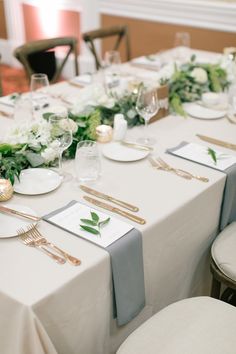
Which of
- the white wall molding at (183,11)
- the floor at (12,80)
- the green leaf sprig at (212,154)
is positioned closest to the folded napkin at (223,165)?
the green leaf sprig at (212,154)

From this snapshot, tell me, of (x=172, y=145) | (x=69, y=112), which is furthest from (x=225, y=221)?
(x=69, y=112)

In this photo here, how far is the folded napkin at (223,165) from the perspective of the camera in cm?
163

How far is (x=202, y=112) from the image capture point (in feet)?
7.20

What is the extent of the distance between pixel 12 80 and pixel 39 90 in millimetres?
3308

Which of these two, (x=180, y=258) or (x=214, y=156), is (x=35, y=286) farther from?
(x=214, y=156)

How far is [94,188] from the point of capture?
4.89ft

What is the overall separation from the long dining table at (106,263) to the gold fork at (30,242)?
16 millimetres

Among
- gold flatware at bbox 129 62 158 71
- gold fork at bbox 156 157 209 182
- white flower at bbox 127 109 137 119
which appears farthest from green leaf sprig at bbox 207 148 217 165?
gold flatware at bbox 129 62 158 71

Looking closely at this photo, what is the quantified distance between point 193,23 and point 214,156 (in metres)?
2.79

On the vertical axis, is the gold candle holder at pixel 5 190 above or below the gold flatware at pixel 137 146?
above

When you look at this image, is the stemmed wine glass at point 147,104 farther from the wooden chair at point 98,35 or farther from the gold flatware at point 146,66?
the wooden chair at point 98,35

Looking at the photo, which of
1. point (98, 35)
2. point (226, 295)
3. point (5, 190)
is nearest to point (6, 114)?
point (5, 190)

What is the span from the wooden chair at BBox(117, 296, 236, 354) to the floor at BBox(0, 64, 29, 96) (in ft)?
13.0

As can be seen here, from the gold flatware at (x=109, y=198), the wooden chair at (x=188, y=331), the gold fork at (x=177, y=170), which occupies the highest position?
the gold flatware at (x=109, y=198)
